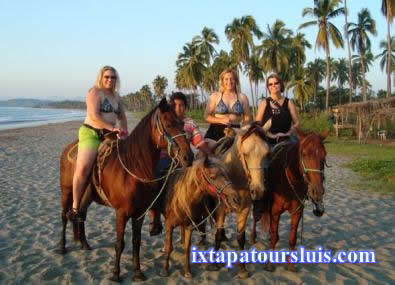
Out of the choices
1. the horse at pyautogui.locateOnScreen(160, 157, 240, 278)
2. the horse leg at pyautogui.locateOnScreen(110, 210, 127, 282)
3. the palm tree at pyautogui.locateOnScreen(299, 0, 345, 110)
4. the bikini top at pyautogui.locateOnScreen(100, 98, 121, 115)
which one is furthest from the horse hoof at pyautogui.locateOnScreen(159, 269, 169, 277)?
the palm tree at pyautogui.locateOnScreen(299, 0, 345, 110)

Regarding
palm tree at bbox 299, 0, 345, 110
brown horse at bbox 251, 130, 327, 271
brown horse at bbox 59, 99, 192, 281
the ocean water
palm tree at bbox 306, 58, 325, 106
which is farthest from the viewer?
palm tree at bbox 306, 58, 325, 106

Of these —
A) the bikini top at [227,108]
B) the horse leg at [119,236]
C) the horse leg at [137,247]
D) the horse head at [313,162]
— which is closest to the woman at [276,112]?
the bikini top at [227,108]

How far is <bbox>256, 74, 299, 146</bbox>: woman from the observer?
15.3ft

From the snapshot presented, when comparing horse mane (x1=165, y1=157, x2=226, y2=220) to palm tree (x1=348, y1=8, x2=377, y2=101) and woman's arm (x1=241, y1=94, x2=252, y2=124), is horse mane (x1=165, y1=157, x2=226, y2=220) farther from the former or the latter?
palm tree (x1=348, y1=8, x2=377, y2=101)

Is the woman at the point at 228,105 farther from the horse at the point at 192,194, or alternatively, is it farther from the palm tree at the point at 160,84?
the palm tree at the point at 160,84

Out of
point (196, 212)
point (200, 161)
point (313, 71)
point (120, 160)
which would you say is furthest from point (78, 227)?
point (313, 71)

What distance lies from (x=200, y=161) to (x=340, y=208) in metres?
5.23

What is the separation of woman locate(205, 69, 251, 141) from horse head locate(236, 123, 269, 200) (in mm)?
928

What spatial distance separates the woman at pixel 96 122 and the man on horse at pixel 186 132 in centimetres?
68

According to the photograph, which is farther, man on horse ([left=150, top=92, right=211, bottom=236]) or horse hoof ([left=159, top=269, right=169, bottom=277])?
horse hoof ([left=159, top=269, right=169, bottom=277])

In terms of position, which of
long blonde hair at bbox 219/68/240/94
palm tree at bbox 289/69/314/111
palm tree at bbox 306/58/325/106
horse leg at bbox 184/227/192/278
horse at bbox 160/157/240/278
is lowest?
horse leg at bbox 184/227/192/278

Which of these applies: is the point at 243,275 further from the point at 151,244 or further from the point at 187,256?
the point at 151,244

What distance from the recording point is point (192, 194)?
153 inches

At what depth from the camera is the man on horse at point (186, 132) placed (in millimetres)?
4047
